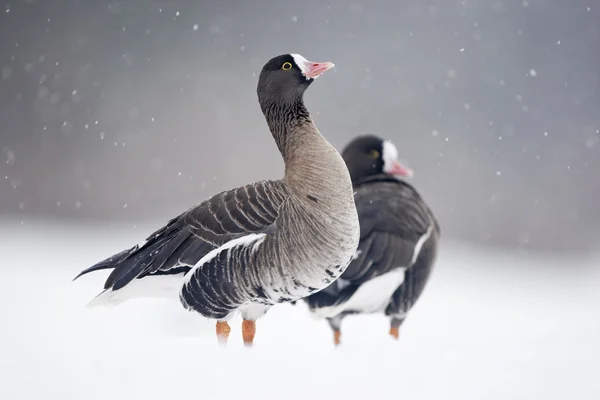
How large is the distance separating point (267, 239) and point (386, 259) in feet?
4.78

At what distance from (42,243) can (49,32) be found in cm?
754

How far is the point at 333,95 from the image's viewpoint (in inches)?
586

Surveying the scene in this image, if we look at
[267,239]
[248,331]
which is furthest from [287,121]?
[248,331]

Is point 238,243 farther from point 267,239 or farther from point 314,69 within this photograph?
point 314,69

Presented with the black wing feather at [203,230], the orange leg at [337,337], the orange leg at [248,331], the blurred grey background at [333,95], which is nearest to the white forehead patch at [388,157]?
the orange leg at [337,337]

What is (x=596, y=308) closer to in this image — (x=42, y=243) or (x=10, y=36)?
(x=42, y=243)

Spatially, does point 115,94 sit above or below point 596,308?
above

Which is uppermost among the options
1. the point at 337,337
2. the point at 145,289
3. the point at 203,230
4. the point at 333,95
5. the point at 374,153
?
the point at 333,95

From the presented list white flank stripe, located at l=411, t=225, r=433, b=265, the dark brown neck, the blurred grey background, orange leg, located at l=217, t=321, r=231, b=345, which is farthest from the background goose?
the blurred grey background

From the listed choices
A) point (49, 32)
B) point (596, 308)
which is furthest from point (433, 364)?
point (49, 32)

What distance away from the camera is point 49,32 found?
14797mm

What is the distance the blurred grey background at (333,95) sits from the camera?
47.1 feet

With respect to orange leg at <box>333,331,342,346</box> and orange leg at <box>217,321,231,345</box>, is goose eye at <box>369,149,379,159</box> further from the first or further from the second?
orange leg at <box>217,321,231,345</box>

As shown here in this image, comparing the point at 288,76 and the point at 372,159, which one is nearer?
the point at 288,76
